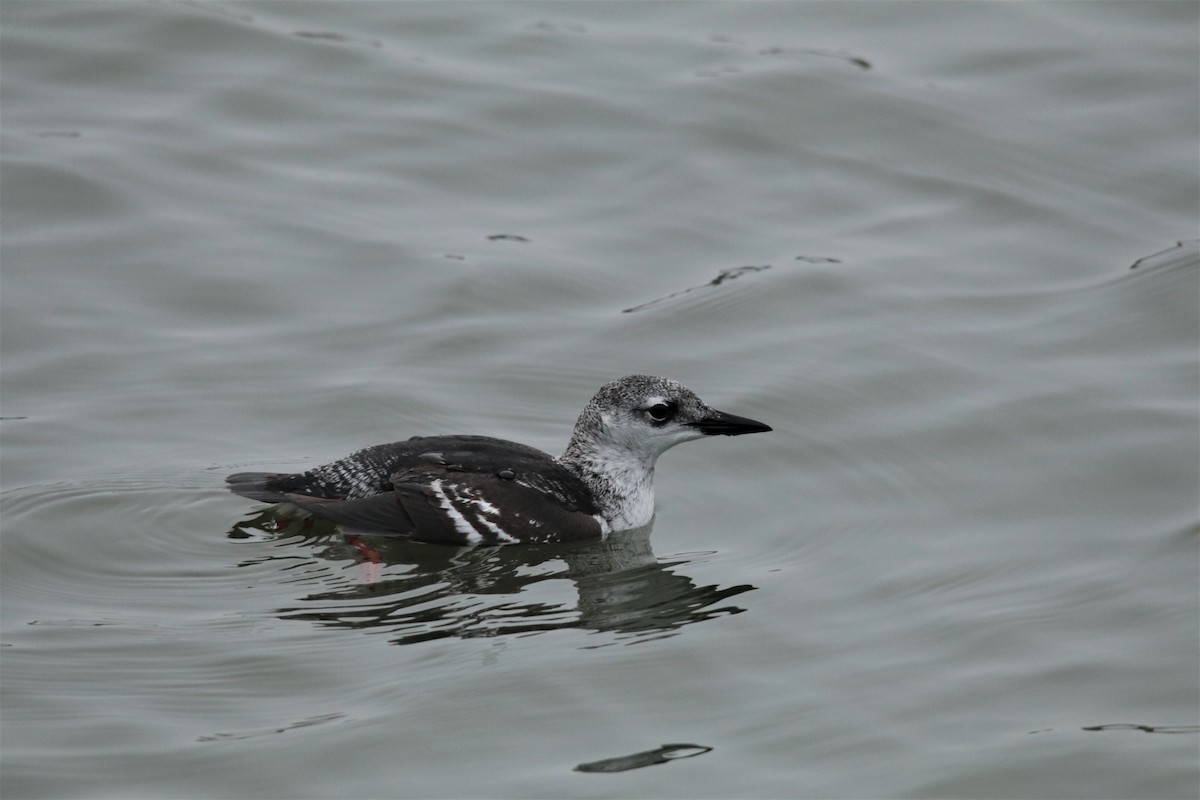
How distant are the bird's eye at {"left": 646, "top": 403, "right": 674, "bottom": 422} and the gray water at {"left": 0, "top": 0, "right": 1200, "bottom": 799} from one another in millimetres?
524

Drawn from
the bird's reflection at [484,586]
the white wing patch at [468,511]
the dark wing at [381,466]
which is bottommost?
the bird's reflection at [484,586]

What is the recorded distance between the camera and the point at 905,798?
261 inches

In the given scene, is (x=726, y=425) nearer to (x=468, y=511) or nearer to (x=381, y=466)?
(x=468, y=511)

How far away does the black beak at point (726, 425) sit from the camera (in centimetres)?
923

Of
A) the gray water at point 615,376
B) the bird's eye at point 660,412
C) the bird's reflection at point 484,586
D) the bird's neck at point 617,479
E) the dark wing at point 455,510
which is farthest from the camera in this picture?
the bird's eye at point 660,412

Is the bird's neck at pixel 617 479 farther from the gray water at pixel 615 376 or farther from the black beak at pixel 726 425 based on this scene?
the black beak at pixel 726 425

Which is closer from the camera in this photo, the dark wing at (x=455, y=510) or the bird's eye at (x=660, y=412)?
the dark wing at (x=455, y=510)

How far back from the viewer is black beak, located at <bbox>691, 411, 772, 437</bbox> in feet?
30.3

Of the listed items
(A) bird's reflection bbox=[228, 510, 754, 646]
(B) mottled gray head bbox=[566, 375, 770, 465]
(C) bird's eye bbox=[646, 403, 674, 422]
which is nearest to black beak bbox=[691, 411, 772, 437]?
(B) mottled gray head bbox=[566, 375, 770, 465]

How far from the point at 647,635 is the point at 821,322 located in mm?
3926

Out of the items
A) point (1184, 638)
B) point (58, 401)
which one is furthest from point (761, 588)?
point (58, 401)

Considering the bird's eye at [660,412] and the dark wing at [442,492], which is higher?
the bird's eye at [660,412]

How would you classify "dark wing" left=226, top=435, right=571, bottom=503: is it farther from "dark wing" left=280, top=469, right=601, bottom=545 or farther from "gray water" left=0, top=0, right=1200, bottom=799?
"gray water" left=0, top=0, right=1200, bottom=799

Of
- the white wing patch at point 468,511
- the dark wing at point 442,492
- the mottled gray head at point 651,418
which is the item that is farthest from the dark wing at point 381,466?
the mottled gray head at point 651,418
